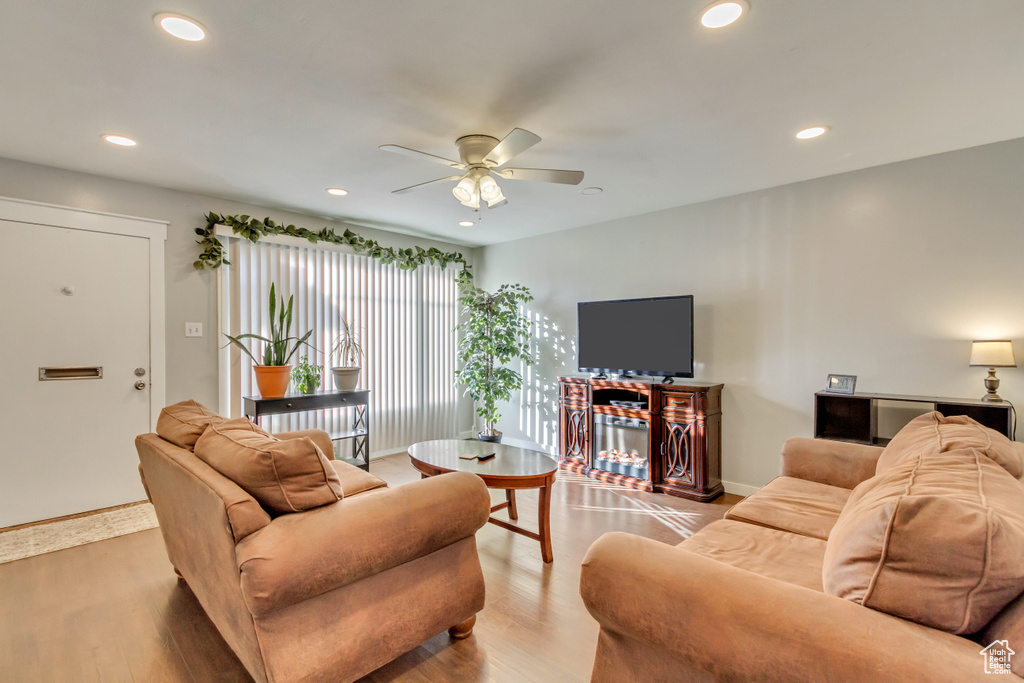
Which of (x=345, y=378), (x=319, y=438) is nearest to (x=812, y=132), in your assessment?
(x=319, y=438)

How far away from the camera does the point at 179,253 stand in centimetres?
374

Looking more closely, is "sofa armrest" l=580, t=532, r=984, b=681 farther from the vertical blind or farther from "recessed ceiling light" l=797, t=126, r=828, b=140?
the vertical blind

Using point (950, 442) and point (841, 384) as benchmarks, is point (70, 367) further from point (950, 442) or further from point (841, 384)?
point (841, 384)

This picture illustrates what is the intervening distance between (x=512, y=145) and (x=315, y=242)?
280 centimetres

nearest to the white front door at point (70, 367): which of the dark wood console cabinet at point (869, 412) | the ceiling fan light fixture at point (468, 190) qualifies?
the ceiling fan light fixture at point (468, 190)

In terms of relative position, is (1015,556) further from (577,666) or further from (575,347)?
(575,347)

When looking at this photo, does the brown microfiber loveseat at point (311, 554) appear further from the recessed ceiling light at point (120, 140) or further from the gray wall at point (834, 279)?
the gray wall at point (834, 279)

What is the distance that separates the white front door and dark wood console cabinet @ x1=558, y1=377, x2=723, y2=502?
3.55 metres

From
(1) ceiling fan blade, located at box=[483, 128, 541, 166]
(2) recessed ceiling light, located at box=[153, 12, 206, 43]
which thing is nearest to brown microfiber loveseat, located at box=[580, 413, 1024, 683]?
(1) ceiling fan blade, located at box=[483, 128, 541, 166]

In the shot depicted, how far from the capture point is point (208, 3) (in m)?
1.66

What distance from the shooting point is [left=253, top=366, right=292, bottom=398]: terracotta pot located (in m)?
3.80

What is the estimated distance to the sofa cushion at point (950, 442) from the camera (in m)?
1.52

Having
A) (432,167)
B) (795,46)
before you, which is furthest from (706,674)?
(432,167)

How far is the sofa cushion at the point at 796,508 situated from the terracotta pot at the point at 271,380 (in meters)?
3.35
